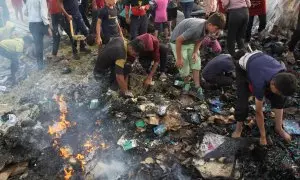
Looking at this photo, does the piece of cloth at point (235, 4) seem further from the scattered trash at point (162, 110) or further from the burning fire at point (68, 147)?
the burning fire at point (68, 147)

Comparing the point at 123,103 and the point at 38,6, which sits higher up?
the point at 38,6

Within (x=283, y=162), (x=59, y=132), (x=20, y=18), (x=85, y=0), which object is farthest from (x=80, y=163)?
(x=20, y=18)

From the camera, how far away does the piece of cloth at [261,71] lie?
4.11 metres

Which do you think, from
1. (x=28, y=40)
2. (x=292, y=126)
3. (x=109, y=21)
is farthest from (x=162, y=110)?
(x=28, y=40)

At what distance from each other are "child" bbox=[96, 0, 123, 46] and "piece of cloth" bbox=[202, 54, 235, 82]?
6.75 feet

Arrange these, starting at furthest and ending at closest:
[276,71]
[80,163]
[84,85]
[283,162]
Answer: [84,85]
[80,163]
[283,162]
[276,71]

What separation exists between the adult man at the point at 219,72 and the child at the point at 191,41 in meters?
0.20

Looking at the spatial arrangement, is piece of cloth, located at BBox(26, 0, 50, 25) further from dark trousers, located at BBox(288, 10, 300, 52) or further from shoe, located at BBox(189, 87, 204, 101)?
dark trousers, located at BBox(288, 10, 300, 52)

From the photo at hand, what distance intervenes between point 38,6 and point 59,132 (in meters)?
2.75

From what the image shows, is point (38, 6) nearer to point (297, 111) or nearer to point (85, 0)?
point (85, 0)

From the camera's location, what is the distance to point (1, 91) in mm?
6996

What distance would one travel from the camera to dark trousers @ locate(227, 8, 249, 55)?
20.4ft

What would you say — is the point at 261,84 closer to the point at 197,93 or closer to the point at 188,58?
the point at 197,93

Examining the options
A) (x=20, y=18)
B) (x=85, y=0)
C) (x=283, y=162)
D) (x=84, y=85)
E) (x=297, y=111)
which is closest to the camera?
(x=283, y=162)
